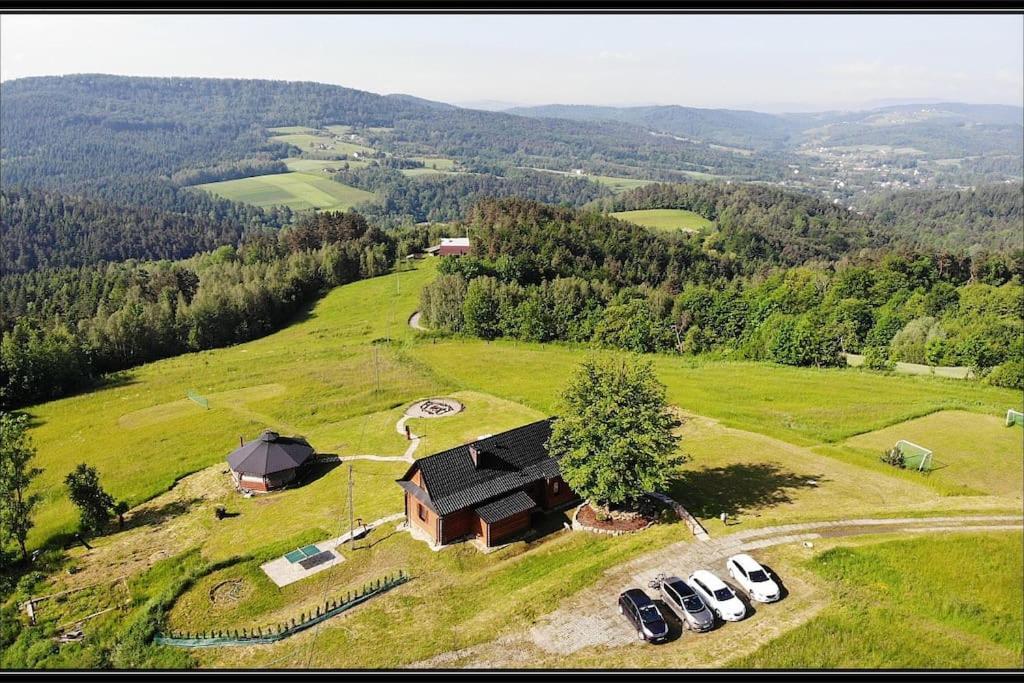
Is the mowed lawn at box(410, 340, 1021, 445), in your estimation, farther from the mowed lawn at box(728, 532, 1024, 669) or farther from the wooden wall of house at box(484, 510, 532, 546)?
the mowed lawn at box(728, 532, 1024, 669)

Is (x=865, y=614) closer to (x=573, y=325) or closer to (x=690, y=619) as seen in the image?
(x=690, y=619)

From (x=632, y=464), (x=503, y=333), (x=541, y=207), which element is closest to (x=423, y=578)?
(x=632, y=464)

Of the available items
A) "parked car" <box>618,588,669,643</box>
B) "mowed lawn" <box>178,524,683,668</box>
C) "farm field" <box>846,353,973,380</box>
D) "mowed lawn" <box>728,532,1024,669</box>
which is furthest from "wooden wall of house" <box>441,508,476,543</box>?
"farm field" <box>846,353,973,380</box>

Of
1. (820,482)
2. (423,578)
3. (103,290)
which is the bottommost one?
(103,290)

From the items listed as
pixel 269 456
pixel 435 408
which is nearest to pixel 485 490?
pixel 269 456

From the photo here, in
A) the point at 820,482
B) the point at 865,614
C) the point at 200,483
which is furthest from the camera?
the point at 200,483

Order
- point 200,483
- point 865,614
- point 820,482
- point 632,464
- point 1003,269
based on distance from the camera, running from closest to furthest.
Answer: point 865,614 → point 632,464 → point 820,482 → point 200,483 → point 1003,269

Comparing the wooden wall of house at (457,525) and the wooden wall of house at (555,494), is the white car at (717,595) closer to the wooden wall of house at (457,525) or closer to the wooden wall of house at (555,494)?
the wooden wall of house at (555,494)

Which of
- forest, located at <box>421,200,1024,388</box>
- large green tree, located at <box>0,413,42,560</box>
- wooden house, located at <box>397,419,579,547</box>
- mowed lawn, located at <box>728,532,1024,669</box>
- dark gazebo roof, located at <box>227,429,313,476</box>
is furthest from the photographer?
forest, located at <box>421,200,1024,388</box>
